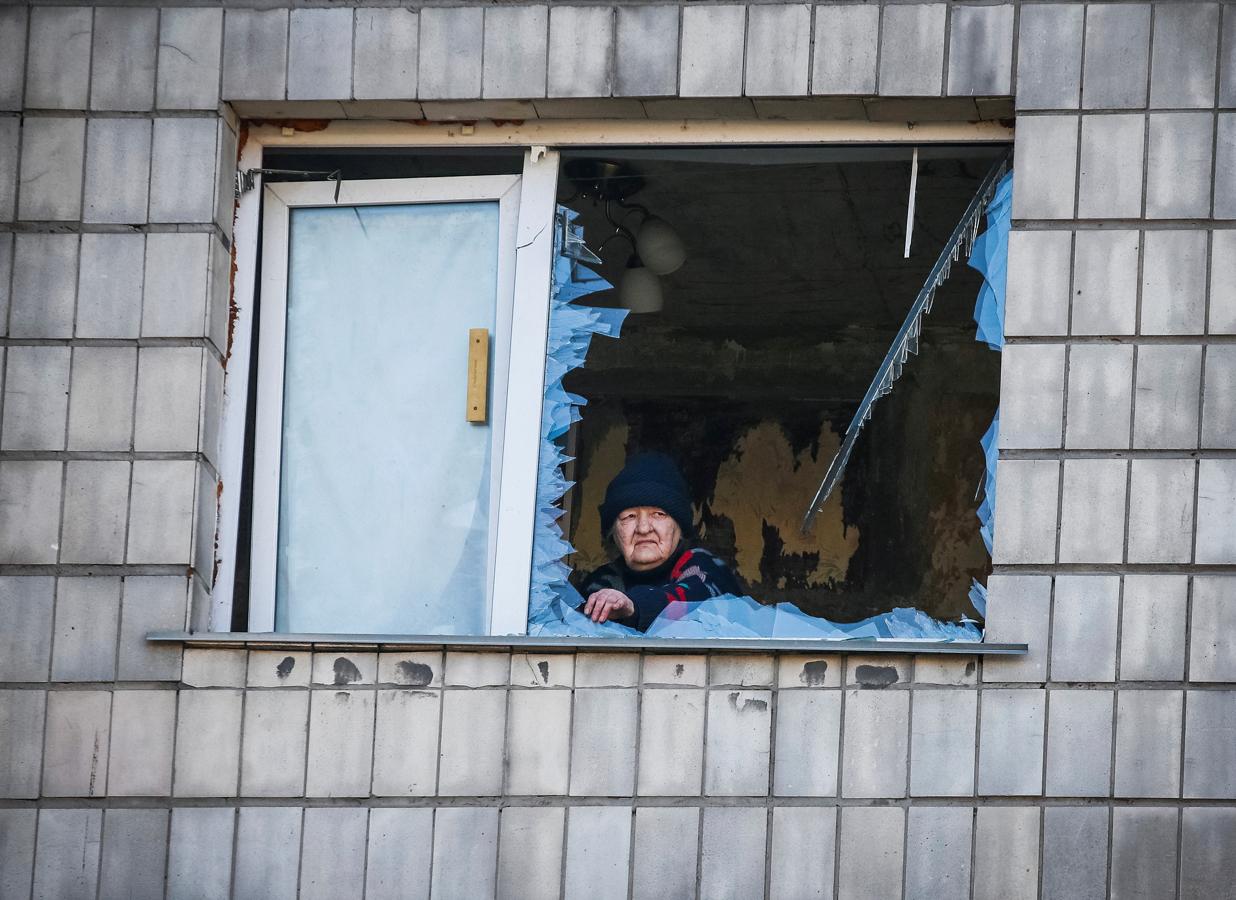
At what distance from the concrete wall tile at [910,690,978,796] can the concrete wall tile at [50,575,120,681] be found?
2161 millimetres

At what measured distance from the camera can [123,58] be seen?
5637 millimetres

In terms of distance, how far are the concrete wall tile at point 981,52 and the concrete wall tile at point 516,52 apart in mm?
1143

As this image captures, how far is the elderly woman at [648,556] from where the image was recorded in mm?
5574

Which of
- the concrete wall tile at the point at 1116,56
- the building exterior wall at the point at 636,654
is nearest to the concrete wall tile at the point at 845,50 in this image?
the building exterior wall at the point at 636,654

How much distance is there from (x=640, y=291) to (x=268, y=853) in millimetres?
1983

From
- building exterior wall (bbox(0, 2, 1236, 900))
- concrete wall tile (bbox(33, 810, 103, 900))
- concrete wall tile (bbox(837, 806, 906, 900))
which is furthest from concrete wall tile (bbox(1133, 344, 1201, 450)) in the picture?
concrete wall tile (bbox(33, 810, 103, 900))

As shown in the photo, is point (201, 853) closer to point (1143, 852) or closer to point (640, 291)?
point (640, 291)

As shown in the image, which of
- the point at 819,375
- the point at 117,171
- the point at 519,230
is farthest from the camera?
the point at 819,375

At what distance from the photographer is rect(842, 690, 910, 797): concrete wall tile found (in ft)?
16.9

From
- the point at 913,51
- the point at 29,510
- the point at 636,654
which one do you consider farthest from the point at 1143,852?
the point at 29,510

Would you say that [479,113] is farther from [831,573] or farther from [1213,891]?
[1213,891]

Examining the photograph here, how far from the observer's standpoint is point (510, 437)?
559 cm

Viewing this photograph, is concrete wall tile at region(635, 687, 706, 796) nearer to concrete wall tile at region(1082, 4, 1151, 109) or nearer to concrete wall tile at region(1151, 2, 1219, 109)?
concrete wall tile at region(1082, 4, 1151, 109)

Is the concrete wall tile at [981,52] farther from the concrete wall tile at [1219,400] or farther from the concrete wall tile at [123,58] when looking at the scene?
the concrete wall tile at [123,58]
